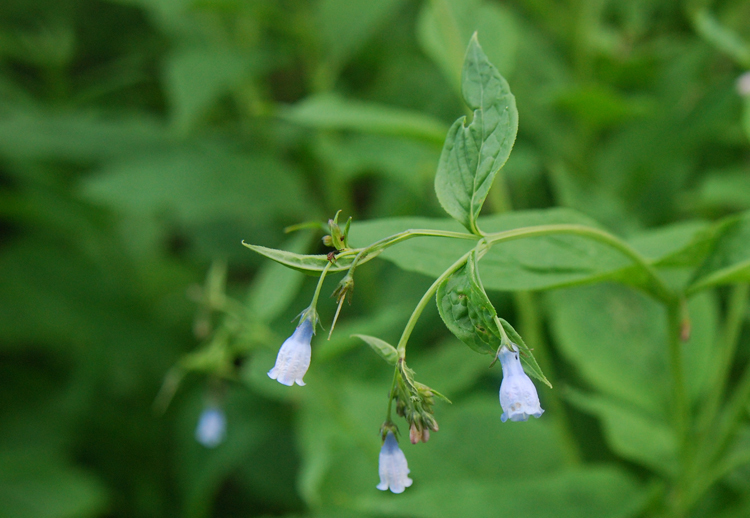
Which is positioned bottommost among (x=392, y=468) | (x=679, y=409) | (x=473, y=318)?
(x=392, y=468)

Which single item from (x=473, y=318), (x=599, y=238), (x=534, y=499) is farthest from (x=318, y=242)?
(x=473, y=318)

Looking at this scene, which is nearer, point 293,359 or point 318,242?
point 293,359

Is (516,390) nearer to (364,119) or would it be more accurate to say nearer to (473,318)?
(473,318)

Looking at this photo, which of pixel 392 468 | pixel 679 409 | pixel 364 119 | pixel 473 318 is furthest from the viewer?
pixel 364 119

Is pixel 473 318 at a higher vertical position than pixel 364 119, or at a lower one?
lower

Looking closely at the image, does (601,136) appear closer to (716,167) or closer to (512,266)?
(716,167)

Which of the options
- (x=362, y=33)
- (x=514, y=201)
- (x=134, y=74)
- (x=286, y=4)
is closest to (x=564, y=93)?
(x=514, y=201)

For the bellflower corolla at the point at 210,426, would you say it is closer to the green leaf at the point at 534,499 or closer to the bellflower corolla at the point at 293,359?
the green leaf at the point at 534,499
